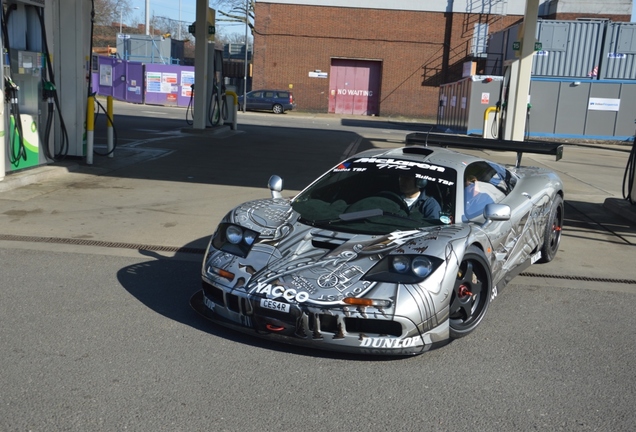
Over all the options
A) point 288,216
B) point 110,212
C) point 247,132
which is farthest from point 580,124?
point 288,216

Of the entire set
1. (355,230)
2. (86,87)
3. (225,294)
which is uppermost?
(86,87)

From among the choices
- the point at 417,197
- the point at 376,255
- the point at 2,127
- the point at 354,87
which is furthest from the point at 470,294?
the point at 354,87

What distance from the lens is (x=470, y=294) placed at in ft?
16.4

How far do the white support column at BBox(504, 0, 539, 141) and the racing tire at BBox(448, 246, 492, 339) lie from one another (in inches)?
597

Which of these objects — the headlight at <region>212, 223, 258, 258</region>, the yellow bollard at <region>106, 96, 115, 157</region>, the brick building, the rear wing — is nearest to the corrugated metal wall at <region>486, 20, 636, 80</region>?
the brick building

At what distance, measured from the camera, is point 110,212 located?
908 cm

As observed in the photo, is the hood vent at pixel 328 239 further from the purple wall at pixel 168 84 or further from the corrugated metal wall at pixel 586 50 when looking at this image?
the purple wall at pixel 168 84

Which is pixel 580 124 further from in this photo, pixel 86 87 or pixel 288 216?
pixel 288 216

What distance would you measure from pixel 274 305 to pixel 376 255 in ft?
2.62

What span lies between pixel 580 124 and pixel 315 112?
22.2m

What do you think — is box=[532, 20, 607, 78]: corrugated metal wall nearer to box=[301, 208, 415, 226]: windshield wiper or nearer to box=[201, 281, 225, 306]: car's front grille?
box=[301, 208, 415, 226]: windshield wiper

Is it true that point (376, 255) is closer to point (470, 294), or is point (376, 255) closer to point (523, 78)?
point (470, 294)

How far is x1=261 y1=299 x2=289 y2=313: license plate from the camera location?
14.4 ft

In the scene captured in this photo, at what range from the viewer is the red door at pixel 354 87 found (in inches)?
1859
